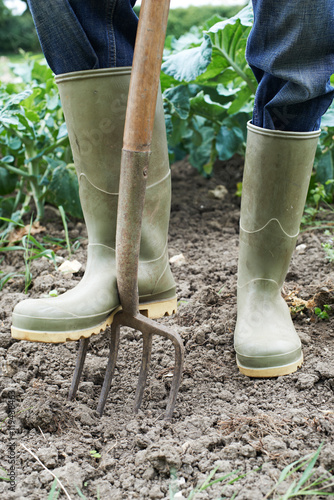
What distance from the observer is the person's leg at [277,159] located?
125 centimetres

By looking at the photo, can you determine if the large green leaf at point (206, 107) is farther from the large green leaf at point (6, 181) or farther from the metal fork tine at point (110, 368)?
the metal fork tine at point (110, 368)

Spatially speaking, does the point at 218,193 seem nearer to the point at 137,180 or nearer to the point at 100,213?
the point at 100,213

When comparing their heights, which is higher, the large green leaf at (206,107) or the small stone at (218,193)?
the large green leaf at (206,107)

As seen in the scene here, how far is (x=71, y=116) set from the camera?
4.44 feet

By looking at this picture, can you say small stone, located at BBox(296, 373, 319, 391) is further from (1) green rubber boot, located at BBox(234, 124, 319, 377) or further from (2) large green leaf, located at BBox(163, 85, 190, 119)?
(2) large green leaf, located at BBox(163, 85, 190, 119)

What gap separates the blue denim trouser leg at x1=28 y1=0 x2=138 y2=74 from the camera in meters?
1.26

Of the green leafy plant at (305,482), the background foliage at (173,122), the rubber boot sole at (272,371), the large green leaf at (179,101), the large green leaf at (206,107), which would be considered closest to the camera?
the green leafy plant at (305,482)

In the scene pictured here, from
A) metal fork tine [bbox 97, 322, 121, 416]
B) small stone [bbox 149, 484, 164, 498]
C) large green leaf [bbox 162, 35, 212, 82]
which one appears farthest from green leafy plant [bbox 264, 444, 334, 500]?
large green leaf [bbox 162, 35, 212, 82]

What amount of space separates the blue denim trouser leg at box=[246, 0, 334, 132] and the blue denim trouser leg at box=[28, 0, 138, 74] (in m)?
0.35

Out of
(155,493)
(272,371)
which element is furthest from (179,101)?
(155,493)

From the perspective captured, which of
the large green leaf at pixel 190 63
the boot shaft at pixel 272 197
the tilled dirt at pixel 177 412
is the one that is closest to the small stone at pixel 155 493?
the tilled dirt at pixel 177 412

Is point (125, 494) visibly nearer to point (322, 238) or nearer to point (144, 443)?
point (144, 443)

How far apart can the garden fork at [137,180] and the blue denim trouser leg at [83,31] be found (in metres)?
0.21

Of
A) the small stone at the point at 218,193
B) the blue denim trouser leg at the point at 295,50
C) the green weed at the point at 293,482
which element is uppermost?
the blue denim trouser leg at the point at 295,50
